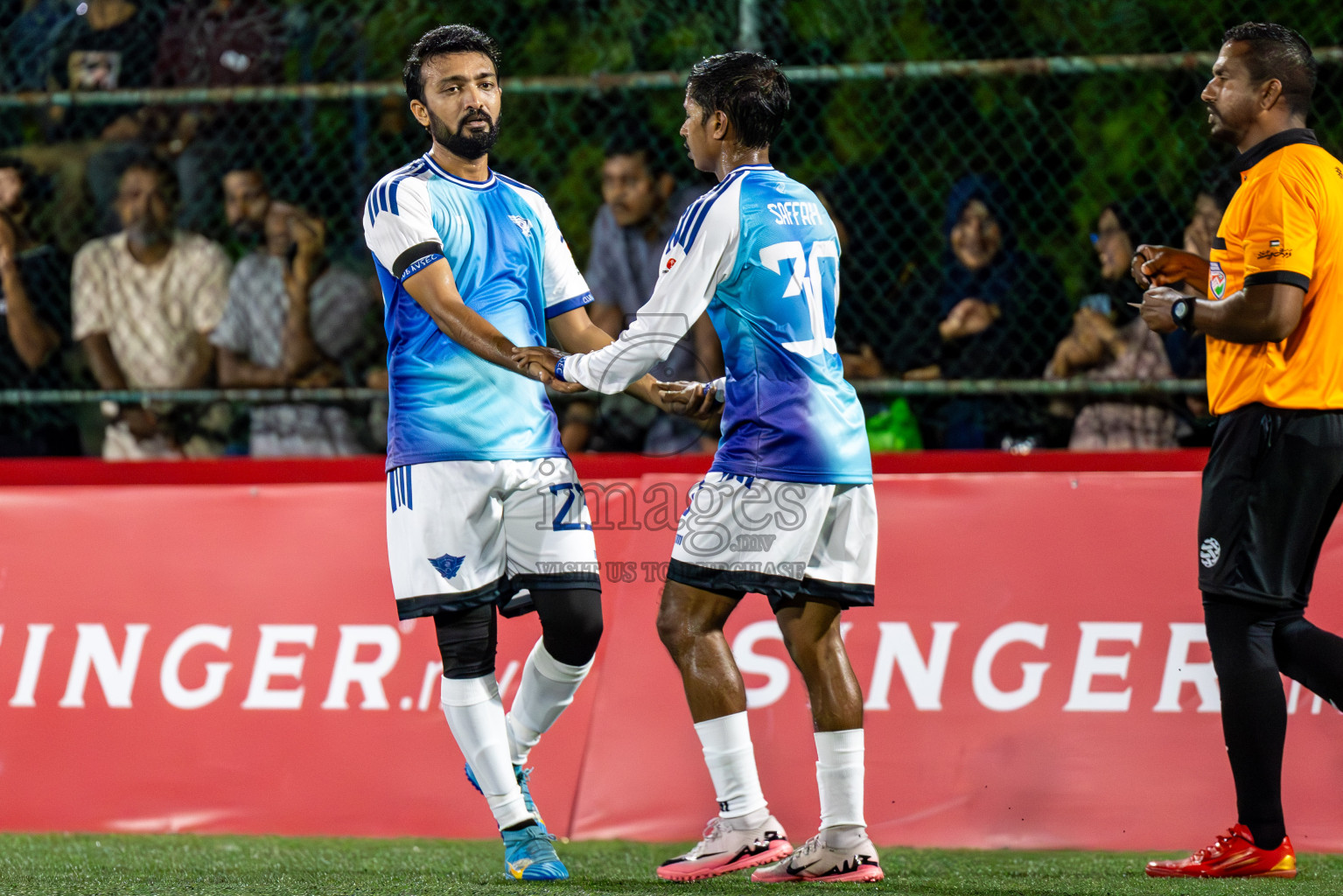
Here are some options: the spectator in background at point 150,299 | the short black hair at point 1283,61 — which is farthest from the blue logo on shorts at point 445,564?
the spectator in background at point 150,299

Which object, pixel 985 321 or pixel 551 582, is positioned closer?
pixel 551 582

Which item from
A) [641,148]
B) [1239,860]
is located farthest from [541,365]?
[641,148]

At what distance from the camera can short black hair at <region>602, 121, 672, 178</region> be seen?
5844mm

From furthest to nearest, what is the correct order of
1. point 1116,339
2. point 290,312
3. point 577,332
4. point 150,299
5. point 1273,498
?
point 150,299 < point 290,312 < point 1116,339 < point 577,332 < point 1273,498

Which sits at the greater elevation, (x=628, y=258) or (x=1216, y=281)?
(x=628, y=258)

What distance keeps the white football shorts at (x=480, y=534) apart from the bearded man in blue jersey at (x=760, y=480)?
30cm

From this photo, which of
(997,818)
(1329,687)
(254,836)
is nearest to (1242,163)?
(1329,687)

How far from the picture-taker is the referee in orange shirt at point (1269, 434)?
377cm

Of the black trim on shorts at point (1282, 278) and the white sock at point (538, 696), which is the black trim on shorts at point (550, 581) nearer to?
the white sock at point (538, 696)

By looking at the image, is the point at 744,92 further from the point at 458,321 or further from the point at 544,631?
the point at 544,631

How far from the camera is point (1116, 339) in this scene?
5461 millimetres

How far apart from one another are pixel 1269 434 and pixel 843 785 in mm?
1370

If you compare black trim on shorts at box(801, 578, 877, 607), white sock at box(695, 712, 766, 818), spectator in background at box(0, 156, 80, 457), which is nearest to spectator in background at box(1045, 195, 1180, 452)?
black trim on shorts at box(801, 578, 877, 607)

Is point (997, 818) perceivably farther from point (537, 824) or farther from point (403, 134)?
point (403, 134)
